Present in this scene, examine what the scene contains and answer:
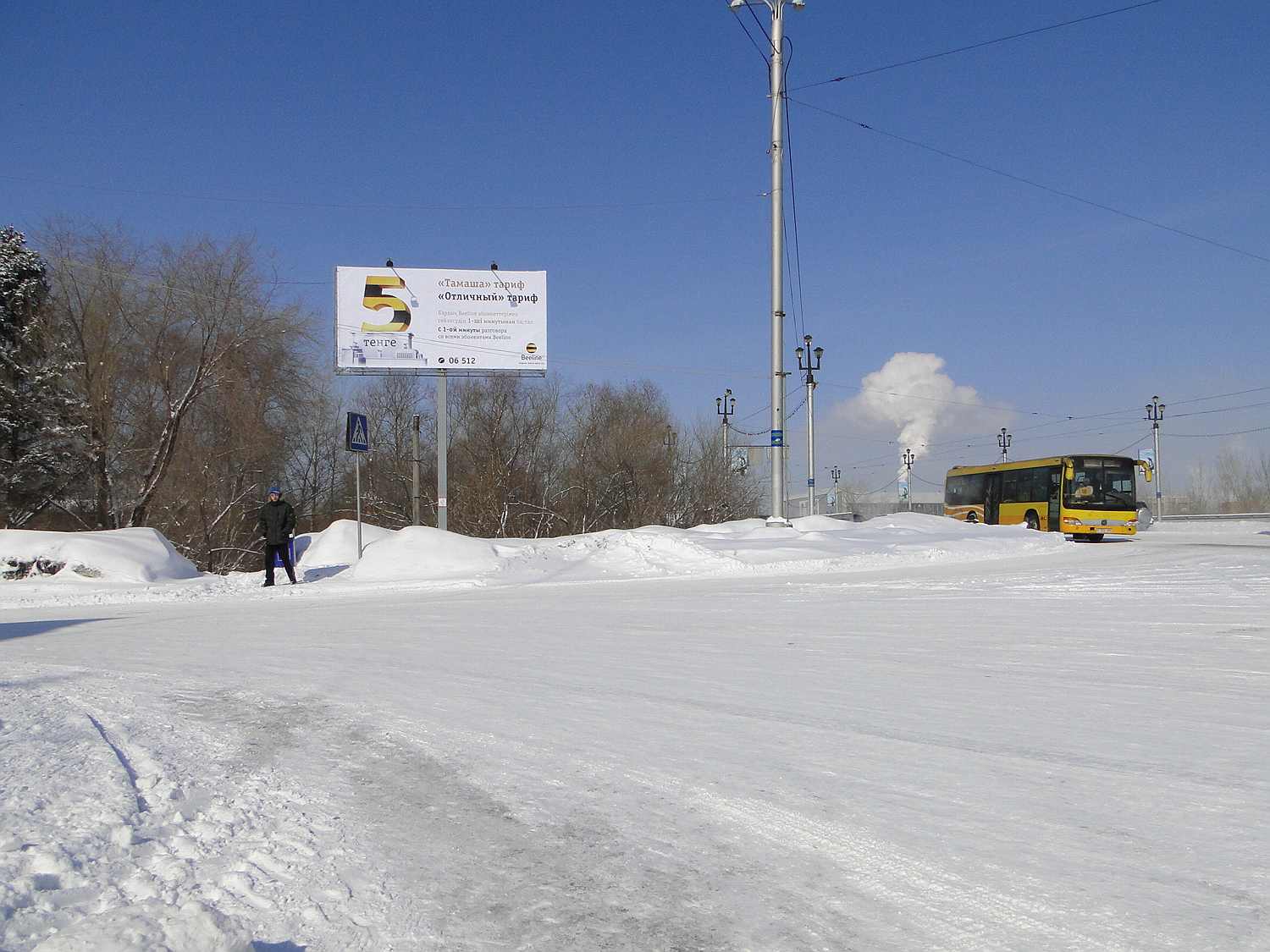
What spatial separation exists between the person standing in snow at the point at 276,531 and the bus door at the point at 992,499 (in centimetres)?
2955

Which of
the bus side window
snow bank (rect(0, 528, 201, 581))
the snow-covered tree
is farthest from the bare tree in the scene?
Result: the bus side window

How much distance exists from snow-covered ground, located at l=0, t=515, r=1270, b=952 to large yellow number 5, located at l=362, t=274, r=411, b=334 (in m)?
22.7

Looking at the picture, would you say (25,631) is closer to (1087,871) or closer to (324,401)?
(1087,871)

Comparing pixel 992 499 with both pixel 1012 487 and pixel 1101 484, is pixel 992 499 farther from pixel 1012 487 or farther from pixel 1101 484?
pixel 1101 484

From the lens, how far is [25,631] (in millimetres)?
11273

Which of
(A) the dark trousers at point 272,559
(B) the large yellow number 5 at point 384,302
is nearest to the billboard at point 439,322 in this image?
(B) the large yellow number 5 at point 384,302

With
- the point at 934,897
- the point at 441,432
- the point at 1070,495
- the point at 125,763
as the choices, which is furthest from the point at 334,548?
the point at 1070,495

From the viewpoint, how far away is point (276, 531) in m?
18.2

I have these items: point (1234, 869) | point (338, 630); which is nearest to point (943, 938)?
point (1234, 869)

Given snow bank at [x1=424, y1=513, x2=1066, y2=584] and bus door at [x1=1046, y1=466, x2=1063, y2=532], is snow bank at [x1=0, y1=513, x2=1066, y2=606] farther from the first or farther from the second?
bus door at [x1=1046, y1=466, x2=1063, y2=532]

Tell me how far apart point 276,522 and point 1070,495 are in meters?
27.3

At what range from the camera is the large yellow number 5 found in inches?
1258

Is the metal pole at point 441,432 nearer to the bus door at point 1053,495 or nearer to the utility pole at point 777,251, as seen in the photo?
the utility pole at point 777,251

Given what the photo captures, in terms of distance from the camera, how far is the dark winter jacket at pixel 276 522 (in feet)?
59.4
